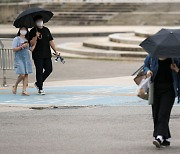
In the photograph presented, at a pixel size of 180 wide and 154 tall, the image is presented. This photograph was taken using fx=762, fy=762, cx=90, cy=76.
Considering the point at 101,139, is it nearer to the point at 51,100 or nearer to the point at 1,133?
the point at 1,133

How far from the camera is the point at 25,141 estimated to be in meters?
10.7

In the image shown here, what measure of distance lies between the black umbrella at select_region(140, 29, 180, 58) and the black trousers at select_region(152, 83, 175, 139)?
0.46m

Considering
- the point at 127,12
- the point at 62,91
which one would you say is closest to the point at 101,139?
the point at 62,91

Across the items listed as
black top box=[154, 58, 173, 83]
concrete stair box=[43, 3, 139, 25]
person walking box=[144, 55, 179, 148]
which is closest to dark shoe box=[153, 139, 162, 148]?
person walking box=[144, 55, 179, 148]

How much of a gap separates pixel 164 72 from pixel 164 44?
0.39 meters

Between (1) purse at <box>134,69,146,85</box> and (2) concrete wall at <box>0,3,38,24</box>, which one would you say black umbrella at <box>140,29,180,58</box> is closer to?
(1) purse at <box>134,69,146,85</box>

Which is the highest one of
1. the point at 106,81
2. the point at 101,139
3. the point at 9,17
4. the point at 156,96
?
the point at 156,96

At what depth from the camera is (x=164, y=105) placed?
1017 centimetres

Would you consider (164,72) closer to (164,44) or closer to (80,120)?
(164,44)

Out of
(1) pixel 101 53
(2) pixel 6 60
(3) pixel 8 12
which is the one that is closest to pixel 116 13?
(3) pixel 8 12

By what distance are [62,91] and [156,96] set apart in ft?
23.7

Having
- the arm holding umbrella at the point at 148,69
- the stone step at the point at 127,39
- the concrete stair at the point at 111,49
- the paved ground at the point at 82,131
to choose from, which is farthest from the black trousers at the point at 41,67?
the stone step at the point at 127,39

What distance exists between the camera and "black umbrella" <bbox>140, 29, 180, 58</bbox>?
9984 millimetres

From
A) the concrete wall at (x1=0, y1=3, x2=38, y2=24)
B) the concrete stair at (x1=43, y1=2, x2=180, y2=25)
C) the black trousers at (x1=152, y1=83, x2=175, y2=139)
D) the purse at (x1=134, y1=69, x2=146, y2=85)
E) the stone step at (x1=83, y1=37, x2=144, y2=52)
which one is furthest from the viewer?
the concrete wall at (x1=0, y1=3, x2=38, y2=24)
